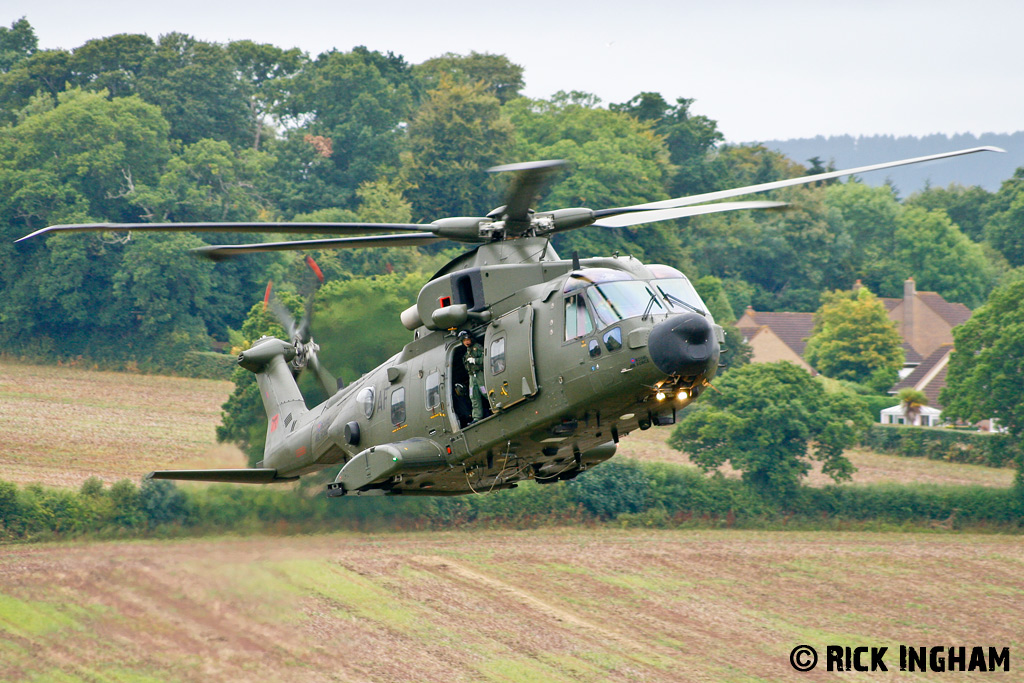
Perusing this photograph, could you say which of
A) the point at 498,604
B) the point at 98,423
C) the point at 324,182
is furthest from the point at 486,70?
the point at 498,604

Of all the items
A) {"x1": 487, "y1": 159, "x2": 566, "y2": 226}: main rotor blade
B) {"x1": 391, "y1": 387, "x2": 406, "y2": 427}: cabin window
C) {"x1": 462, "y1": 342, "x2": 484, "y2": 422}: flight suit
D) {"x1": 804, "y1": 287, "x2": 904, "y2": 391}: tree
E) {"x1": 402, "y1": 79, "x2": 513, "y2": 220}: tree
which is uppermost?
{"x1": 402, "y1": 79, "x2": 513, "y2": 220}: tree

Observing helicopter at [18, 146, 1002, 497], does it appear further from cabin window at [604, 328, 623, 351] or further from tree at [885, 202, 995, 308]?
tree at [885, 202, 995, 308]

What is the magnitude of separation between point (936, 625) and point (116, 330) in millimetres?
49076

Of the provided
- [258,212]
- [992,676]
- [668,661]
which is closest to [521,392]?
[668,661]

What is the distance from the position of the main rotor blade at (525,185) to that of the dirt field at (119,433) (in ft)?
96.0

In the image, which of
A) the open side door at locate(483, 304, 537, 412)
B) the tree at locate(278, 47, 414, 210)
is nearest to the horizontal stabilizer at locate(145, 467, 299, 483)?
the open side door at locate(483, 304, 537, 412)

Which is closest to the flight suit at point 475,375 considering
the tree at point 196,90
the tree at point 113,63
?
the tree at point 196,90

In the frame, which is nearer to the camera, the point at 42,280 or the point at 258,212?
the point at 42,280

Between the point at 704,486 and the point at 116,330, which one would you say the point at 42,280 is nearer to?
the point at 116,330

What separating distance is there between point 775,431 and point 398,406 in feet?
132

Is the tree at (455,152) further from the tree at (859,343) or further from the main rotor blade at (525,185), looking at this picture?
the main rotor blade at (525,185)

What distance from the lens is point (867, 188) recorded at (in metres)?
122

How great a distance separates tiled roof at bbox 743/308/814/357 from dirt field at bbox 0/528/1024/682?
138ft

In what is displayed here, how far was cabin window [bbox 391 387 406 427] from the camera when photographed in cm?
2131
